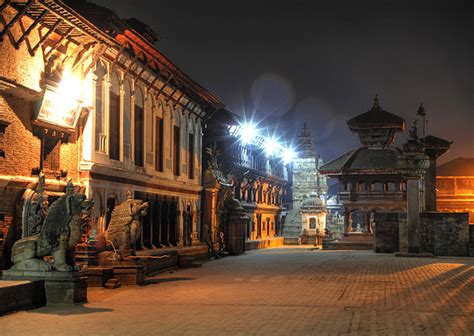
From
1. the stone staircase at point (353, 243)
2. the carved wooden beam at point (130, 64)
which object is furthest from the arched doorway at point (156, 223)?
the stone staircase at point (353, 243)

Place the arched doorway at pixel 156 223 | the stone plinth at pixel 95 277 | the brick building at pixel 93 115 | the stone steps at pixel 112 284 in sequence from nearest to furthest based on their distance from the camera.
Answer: the brick building at pixel 93 115 → the stone steps at pixel 112 284 → the stone plinth at pixel 95 277 → the arched doorway at pixel 156 223

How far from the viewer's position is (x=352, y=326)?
11992mm

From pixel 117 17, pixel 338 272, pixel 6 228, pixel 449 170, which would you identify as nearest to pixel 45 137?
pixel 6 228

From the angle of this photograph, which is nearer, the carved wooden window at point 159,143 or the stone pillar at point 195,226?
the carved wooden window at point 159,143

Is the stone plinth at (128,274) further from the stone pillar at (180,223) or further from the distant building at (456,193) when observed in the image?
the distant building at (456,193)

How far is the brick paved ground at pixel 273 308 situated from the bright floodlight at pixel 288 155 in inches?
1843

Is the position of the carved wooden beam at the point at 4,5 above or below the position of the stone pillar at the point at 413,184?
above

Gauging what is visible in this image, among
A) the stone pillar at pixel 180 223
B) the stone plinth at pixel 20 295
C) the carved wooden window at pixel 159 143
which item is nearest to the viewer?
the stone plinth at pixel 20 295

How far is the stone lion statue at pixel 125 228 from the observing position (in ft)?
65.9

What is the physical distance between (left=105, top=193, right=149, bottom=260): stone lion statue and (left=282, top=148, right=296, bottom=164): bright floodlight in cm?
4952

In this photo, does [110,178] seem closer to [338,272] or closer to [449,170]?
[338,272]

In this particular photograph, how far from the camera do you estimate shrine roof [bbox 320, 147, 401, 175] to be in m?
47.6

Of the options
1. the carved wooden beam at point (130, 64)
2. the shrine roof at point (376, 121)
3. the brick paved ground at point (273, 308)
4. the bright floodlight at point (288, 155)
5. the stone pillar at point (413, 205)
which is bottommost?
the brick paved ground at point (273, 308)

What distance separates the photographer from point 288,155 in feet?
235
